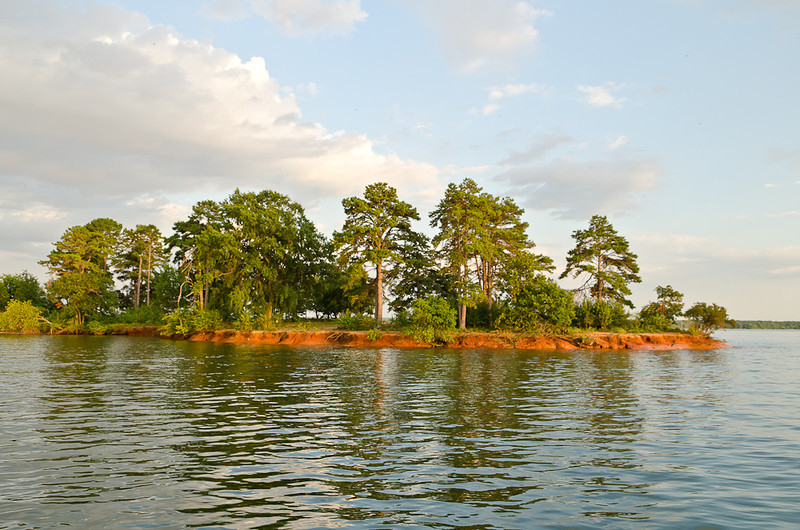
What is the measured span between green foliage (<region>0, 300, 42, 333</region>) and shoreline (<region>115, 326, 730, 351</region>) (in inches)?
1436

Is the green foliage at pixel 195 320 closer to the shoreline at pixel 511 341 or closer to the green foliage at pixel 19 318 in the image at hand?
the shoreline at pixel 511 341

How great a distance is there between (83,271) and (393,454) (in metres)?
82.3

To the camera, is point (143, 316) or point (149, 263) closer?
point (143, 316)

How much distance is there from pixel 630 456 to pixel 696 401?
32.5 ft

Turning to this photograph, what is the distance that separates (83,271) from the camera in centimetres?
7688

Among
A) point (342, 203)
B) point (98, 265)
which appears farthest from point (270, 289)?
point (98, 265)

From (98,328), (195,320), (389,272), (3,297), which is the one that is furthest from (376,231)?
(3,297)

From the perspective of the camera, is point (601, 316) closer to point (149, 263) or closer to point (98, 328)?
point (98, 328)

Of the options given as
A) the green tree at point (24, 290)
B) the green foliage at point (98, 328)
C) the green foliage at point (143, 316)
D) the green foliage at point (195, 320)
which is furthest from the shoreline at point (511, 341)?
the green tree at point (24, 290)

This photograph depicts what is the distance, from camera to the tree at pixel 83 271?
237ft

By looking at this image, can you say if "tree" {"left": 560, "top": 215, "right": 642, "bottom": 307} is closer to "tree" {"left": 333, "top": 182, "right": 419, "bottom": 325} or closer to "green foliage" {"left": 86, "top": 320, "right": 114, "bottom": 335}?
"tree" {"left": 333, "top": 182, "right": 419, "bottom": 325}

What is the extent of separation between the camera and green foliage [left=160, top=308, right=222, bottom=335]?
199 ft

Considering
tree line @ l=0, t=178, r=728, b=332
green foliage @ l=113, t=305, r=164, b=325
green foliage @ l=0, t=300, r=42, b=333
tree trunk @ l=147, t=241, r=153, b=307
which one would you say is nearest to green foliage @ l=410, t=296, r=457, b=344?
tree line @ l=0, t=178, r=728, b=332

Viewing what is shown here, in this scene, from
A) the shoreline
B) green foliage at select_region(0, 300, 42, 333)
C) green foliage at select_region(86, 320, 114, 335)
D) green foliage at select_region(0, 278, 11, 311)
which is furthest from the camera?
green foliage at select_region(0, 278, 11, 311)
